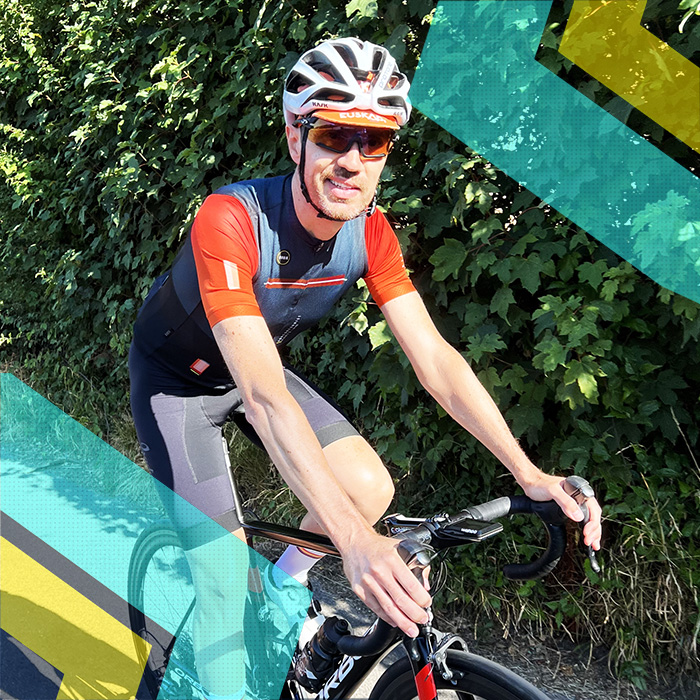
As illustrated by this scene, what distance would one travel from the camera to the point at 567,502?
186cm

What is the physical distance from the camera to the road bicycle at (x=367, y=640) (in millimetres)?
1831

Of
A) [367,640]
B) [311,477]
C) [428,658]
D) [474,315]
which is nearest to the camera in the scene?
[311,477]

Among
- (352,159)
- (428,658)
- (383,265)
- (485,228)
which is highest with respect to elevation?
(352,159)

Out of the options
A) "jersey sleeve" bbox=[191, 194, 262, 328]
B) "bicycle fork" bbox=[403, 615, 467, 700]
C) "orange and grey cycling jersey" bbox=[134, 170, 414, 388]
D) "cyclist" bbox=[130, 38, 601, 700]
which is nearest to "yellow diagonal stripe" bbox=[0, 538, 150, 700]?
"cyclist" bbox=[130, 38, 601, 700]

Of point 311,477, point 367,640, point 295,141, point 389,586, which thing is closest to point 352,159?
point 295,141

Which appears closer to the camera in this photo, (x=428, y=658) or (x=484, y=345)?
(x=428, y=658)

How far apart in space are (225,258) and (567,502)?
120cm

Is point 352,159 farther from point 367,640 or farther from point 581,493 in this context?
→ point 367,640

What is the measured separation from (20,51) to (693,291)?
6.93m

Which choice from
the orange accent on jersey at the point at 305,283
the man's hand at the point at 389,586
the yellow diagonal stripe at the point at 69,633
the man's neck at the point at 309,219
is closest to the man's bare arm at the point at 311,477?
the man's hand at the point at 389,586
